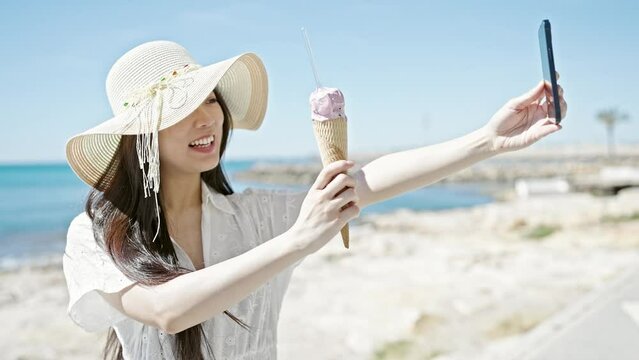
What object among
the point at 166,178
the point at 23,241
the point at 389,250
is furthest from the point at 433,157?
the point at 23,241

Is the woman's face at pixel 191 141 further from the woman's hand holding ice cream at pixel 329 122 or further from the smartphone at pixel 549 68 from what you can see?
the smartphone at pixel 549 68

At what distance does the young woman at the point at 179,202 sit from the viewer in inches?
61.6

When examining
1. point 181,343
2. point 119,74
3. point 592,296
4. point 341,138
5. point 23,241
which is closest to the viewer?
point 341,138

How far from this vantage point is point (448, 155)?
1.78 m

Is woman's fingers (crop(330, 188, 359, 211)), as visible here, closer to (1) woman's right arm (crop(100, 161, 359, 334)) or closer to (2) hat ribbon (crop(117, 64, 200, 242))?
(1) woman's right arm (crop(100, 161, 359, 334))

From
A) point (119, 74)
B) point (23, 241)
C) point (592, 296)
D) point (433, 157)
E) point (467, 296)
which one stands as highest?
point (119, 74)

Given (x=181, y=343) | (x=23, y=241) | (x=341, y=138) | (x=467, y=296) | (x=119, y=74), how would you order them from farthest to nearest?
(x=23, y=241) → (x=467, y=296) → (x=119, y=74) → (x=181, y=343) → (x=341, y=138)

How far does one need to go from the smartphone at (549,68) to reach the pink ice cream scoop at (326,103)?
46 centimetres

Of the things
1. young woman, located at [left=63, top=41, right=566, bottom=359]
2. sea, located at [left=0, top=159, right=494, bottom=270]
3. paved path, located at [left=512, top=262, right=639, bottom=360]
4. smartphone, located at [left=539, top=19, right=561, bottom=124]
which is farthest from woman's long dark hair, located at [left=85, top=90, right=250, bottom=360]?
sea, located at [left=0, top=159, right=494, bottom=270]

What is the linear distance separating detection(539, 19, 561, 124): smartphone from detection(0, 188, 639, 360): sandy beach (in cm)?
376

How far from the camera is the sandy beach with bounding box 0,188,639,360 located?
20.8 feet

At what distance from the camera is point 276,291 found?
6.27ft

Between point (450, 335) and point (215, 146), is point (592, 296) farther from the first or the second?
point (215, 146)

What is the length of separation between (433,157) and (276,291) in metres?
0.57
